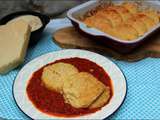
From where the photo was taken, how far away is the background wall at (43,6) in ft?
5.13

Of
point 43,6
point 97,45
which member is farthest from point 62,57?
point 43,6

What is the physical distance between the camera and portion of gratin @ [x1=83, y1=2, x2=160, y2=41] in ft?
3.28

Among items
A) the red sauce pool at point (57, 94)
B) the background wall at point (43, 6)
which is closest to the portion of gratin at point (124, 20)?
the red sauce pool at point (57, 94)

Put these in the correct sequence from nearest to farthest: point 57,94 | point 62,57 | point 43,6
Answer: point 57,94, point 62,57, point 43,6

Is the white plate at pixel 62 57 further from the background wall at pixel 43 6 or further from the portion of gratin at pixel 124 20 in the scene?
the background wall at pixel 43 6

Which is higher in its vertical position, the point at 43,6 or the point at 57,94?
the point at 57,94

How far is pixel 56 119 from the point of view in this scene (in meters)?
0.78

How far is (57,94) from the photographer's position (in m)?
0.85

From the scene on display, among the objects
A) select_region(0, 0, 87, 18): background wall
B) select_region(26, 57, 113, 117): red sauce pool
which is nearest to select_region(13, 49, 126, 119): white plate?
select_region(26, 57, 113, 117): red sauce pool

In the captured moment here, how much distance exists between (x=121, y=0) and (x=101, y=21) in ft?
0.64

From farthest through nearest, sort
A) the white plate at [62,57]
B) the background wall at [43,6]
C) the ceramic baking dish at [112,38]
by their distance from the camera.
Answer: the background wall at [43,6], the ceramic baking dish at [112,38], the white plate at [62,57]

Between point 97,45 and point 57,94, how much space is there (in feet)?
0.93

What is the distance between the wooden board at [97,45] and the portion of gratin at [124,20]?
6 cm

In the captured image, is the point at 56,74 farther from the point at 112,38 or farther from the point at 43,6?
the point at 43,6
